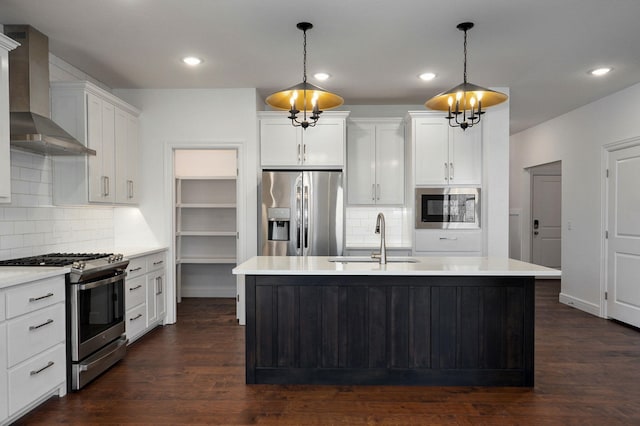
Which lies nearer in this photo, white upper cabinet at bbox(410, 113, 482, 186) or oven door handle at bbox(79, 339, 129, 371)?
oven door handle at bbox(79, 339, 129, 371)

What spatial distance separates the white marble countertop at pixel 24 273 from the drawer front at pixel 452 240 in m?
3.43

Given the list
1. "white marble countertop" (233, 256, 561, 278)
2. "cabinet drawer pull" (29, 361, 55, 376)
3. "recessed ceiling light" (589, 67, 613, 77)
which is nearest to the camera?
"cabinet drawer pull" (29, 361, 55, 376)

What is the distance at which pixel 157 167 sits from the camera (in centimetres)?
488

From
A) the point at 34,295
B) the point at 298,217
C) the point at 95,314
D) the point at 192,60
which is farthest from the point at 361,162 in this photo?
the point at 34,295

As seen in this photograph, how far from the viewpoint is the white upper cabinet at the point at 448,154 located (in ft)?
15.8

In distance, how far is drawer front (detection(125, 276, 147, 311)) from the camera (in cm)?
391

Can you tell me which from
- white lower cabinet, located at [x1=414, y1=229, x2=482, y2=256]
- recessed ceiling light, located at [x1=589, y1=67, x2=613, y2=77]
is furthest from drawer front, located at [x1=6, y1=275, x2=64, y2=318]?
recessed ceiling light, located at [x1=589, y1=67, x2=613, y2=77]

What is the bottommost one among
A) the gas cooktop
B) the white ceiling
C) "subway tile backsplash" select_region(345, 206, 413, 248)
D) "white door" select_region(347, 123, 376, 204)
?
the gas cooktop

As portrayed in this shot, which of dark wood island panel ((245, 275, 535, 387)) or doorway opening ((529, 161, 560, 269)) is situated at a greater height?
doorway opening ((529, 161, 560, 269))

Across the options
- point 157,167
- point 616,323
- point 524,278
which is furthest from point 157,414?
point 616,323

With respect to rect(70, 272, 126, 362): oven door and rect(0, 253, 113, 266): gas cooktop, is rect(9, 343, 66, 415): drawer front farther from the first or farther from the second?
rect(0, 253, 113, 266): gas cooktop

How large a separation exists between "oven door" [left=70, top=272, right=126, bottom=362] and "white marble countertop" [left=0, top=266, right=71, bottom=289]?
0.20 m

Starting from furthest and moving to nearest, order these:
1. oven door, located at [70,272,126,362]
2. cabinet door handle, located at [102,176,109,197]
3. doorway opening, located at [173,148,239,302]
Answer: doorway opening, located at [173,148,239,302], cabinet door handle, located at [102,176,109,197], oven door, located at [70,272,126,362]

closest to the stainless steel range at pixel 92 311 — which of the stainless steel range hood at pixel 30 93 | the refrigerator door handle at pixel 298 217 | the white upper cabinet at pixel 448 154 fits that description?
the stainless steel range hood at pixel 30 93
